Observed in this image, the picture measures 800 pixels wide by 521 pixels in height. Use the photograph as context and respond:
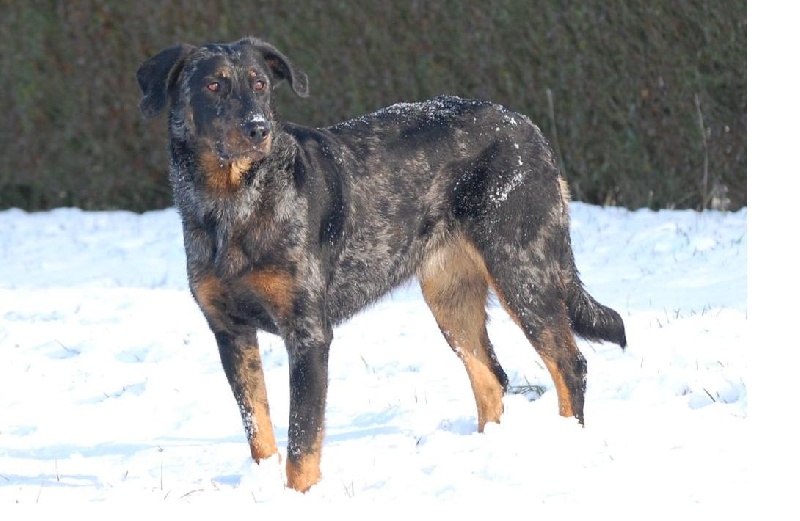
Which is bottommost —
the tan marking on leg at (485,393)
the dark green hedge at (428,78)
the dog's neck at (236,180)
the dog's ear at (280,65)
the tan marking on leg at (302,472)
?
the dark green hedge at (428,78)

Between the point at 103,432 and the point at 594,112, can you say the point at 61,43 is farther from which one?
the point at 103,432

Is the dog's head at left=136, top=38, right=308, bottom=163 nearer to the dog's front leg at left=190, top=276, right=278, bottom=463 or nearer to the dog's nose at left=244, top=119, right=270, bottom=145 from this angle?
the dog's nose at left=244, top=119, right=270, bottom=145

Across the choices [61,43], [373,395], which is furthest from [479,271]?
[61,43]

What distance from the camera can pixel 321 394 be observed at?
5164mm

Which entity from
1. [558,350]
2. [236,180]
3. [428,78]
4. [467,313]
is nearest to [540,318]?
[558,350]

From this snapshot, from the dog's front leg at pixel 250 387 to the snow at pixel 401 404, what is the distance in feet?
0.47

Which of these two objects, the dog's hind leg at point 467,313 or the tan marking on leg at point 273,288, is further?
the dog's hind leg at point 467,313

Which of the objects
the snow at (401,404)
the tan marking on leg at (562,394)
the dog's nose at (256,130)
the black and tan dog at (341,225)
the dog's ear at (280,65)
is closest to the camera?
the snow at (401,404)

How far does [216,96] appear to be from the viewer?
17.1 feet

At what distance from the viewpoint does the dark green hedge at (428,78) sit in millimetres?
10773

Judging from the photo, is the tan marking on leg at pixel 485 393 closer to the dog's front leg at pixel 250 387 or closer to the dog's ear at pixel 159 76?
the dog's front leg at pixel 250 387

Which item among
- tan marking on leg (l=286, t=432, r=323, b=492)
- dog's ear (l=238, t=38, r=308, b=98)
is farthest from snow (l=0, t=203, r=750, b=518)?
dog's ear (l=238, t=38, r=308, b=98)

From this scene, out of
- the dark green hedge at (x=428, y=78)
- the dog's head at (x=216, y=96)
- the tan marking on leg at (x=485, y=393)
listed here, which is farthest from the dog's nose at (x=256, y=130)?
the dark green hedge at (x=428, y=78)

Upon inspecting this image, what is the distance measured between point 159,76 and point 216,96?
311 mm
